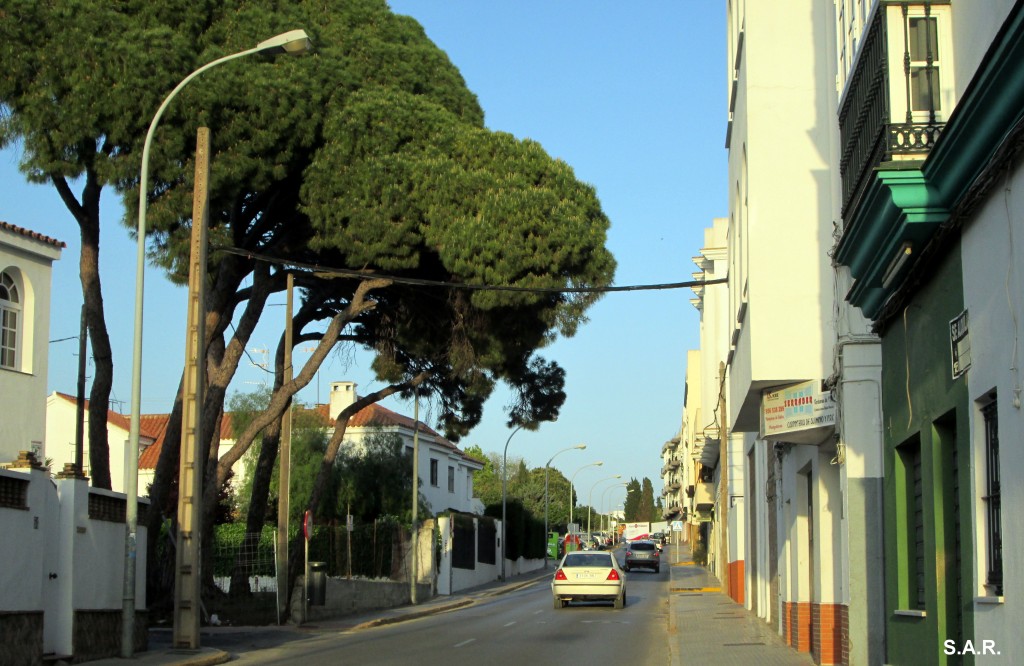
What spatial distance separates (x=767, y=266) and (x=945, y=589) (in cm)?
559

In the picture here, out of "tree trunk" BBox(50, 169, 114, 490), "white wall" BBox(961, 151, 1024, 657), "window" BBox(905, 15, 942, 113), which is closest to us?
"white wall" BBox(961, 151, 1024, 657)

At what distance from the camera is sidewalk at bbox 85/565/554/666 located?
1755 centimetres

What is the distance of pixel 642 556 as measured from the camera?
61.5m

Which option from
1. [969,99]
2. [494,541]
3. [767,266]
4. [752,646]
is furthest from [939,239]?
[494,541]

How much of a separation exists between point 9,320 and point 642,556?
4227 cm

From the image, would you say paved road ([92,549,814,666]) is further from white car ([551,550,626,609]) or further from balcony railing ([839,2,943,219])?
balcony railing ([839,2,943,219])

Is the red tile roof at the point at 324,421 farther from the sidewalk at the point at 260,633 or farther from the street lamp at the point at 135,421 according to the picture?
the street lamp at the point at 135,421

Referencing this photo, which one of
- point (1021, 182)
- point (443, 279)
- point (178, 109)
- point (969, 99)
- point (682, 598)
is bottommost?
point (682, 598)

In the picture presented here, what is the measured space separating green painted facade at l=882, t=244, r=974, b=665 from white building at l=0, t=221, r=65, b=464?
1902cm

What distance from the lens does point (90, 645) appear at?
17.5 metres

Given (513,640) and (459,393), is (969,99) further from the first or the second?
(459,393)

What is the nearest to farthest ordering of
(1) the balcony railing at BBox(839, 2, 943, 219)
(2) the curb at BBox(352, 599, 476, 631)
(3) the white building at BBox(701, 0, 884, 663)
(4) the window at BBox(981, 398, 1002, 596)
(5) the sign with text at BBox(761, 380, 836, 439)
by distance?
(4) the window at BBox(981, 398, 1002, 596) → (1) the balcony railing at BBox(839, 2, 943, 219) → (3) the white building at BBox(701, 0, 884, 663) → (5) the sign with text at BBox(761, 380, 836, 439) → (2) the curb at BBox(352, 599, 476, 631)

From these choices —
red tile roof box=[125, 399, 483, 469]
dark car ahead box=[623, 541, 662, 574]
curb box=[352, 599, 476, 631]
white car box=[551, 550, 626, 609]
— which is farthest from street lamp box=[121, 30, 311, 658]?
dark car ahead box=[623, 541, 662, 574]

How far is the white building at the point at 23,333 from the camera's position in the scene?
2445 cm
